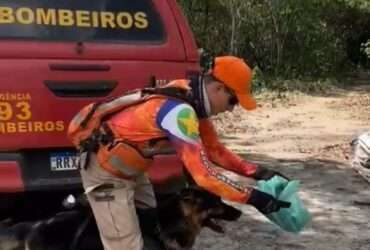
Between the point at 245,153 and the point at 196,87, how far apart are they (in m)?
6.31

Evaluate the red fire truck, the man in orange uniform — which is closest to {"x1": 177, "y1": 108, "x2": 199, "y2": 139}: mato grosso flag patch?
the man in orange uniform

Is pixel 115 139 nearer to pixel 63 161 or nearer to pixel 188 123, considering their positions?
pixel 188 123

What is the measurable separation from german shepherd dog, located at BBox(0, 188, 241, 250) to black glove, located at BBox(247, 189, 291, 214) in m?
0.61

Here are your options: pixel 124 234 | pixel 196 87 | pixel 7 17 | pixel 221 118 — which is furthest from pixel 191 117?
pixel 221 118

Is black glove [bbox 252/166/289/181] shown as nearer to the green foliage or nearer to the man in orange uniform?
the man in orange uniform

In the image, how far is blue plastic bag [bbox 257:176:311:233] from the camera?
365 cm

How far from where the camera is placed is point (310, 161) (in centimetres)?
916

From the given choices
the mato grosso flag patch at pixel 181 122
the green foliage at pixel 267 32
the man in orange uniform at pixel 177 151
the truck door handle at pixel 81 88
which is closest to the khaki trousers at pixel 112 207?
the man in orange uniform at pixel 177 151

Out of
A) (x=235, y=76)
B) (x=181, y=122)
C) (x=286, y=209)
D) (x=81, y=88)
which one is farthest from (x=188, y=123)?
(x=81, y=88)

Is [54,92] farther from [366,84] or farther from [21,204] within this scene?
[366,84]

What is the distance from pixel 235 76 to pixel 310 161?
5758 millimetres

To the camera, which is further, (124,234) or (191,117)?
(124,234)

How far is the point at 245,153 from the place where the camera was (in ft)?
32.4

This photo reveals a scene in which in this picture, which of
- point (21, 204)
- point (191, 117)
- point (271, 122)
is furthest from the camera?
point (271, 122)
